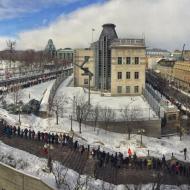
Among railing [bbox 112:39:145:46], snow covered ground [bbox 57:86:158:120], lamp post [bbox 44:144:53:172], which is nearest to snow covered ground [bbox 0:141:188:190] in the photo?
A: lamp post [bbox 44:144:53:172]

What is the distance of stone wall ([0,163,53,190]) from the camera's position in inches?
799

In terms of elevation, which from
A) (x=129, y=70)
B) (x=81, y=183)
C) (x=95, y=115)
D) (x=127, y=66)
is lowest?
(x=81, y=183)

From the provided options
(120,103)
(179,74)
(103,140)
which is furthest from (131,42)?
(179,74)

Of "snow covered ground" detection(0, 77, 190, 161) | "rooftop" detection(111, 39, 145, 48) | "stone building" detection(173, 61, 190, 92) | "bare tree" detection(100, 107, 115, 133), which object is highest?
"rooftop" detection(111, 39, 145, 48)

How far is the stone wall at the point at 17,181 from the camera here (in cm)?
2030

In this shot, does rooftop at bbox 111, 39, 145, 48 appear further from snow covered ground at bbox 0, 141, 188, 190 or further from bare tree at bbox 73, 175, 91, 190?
bare tree at bbox 73, 175, 91, 190

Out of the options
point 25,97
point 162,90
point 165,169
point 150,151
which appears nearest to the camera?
point 165,169

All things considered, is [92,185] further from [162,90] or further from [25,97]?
[162,90]

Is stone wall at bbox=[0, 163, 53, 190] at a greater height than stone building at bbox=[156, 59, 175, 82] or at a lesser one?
lesser

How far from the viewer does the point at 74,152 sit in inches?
1077

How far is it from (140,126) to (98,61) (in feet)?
89.3

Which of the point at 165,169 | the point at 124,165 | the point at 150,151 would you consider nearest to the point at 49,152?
the point at 124,165

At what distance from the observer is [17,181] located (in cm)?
2153

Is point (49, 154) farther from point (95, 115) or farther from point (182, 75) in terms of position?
point (182, 75)
